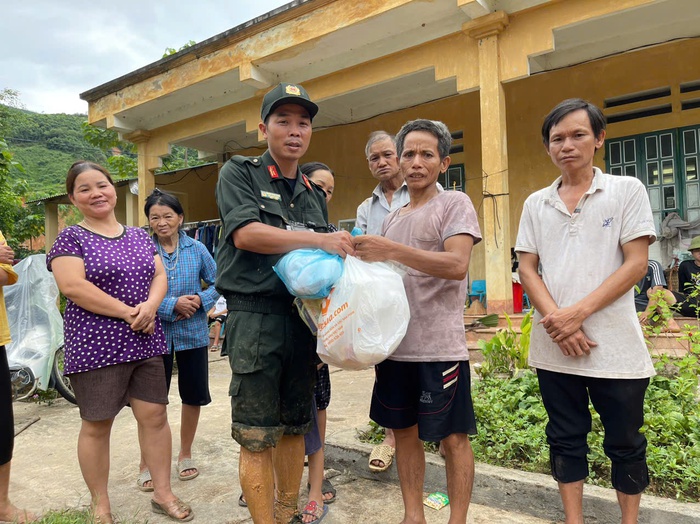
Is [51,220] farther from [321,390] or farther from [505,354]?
[321,390]

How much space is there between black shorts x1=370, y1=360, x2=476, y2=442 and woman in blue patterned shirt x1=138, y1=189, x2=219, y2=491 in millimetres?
1336

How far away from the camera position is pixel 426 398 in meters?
2.18

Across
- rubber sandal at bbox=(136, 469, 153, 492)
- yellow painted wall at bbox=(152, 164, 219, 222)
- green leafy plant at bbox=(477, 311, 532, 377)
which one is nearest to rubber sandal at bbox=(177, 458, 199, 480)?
rubber sandal at bbox=(136, 469, 153, 492)

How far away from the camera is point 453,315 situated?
7.43 ft

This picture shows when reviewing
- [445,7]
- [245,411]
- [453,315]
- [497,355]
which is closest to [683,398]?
[497,355]

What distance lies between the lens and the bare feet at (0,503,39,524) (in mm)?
2588

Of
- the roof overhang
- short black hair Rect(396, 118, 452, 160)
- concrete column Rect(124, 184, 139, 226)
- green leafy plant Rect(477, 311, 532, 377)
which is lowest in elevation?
green leafy plant Rect(477, 311, 532, 377)

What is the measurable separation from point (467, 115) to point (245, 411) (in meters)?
7.84

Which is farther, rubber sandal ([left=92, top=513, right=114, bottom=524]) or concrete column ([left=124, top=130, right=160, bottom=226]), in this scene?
concrete column ([left=124, top=130, right=160, bottom=226])

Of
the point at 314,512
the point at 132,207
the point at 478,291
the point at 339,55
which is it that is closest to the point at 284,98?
the point at 314,512

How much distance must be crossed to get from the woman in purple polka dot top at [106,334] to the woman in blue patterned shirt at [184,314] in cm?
38

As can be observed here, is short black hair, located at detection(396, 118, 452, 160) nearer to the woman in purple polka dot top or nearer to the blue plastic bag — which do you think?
the blue plastic bag

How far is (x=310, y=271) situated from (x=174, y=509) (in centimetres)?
160

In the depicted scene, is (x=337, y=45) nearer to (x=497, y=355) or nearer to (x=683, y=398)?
(x=497, y=355)
